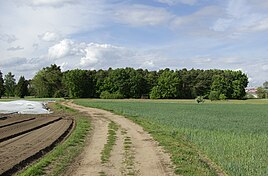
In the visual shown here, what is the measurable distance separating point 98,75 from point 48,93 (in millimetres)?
17280

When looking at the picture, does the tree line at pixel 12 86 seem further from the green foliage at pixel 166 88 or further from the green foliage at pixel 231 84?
the green foliage at pixel 231 84

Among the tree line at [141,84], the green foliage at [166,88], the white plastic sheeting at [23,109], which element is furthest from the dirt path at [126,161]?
the green foliage at [166,88]

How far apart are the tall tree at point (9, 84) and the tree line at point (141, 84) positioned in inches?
629

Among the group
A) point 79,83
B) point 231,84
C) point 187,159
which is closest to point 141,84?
point 79,83

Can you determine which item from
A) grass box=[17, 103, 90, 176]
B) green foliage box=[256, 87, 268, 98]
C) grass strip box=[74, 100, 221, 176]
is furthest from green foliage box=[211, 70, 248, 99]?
grass box=[17, 103, 90, 176]

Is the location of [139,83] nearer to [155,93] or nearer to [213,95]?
[155,93]

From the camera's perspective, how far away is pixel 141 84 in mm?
118562

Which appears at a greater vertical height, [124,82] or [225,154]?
[124,82]

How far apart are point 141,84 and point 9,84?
54.9 meters

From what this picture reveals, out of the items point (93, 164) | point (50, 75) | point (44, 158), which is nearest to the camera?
point (93, 164)

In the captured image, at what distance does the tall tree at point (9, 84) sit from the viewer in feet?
454

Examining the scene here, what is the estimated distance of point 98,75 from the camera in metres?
121

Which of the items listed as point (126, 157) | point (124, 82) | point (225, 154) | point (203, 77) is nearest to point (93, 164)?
point (126, 157)

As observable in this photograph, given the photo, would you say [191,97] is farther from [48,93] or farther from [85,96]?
[48,93]
